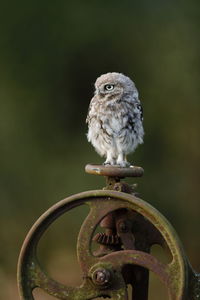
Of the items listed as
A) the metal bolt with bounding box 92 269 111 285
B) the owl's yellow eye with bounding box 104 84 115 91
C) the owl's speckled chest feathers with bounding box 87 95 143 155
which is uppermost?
the owl's yellow eye with bounding box 104 84 115 91

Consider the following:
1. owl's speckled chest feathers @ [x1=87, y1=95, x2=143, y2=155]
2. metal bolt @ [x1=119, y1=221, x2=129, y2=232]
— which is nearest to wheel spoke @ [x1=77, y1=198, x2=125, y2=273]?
metal bolt @ [x1=119, y1=221, x2=129, y2=232]

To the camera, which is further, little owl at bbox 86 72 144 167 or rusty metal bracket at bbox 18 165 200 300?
little owl at bbox 86 72 144 167

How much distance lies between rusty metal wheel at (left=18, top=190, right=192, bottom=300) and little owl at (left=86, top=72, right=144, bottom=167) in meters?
0.76

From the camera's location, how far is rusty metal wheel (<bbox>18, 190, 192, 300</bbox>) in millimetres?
1369

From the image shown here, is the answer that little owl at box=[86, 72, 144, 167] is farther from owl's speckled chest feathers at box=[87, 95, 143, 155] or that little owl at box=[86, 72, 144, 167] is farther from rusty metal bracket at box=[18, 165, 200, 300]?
rusty metal bracket at box=[18, 165, 200, 300]

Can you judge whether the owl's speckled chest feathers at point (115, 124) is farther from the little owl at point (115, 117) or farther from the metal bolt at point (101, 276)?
the metal bolt at point (101, 276)

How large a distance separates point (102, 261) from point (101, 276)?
4 centimetres

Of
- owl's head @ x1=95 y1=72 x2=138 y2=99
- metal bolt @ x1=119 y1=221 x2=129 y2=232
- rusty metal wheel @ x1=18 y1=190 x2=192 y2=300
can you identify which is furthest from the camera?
owl's head @ x1=95 y1=72 x2=138 y2=99

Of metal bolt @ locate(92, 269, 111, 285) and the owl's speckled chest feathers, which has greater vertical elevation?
the owl's speckled chest feathers

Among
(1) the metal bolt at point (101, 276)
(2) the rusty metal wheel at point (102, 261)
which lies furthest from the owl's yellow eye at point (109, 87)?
(1) the metal bolt at point (101, 276)

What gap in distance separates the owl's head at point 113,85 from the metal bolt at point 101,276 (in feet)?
3.09

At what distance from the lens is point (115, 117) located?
2.28 m

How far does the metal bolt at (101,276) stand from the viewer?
1.40m

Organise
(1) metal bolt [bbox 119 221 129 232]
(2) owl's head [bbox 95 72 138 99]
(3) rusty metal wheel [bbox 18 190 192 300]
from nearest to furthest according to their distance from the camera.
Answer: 1. (3) rusty metal wheel [bbox 18 190 192 300]
2. (1) metal bolt [bbox 119 221 129 232]
3. (2) owl's head [bbox 95 72 138 99]
